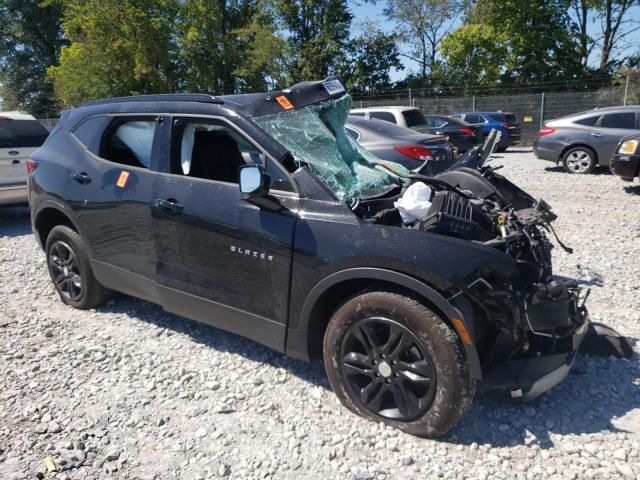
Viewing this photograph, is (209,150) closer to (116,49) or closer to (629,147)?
(629,147)

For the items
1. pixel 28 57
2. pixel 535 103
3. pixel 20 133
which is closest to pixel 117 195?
pixel 20 133

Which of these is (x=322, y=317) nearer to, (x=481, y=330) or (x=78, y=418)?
(x=481, y=330)

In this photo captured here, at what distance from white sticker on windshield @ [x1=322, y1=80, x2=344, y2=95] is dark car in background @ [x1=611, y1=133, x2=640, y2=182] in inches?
269

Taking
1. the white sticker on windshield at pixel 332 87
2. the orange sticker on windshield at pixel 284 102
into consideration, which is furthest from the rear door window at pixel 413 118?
the orange sticker on windshield at pixel 284 102

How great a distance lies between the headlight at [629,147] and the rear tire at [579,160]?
3.12m

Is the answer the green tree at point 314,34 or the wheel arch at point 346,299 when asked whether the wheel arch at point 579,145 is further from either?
the green tree at point 314,34

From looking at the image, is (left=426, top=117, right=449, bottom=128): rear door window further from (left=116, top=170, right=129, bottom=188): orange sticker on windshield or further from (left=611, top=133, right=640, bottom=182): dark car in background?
(left=116, top=170, right=129, bottom=188): orange sticker on windshield

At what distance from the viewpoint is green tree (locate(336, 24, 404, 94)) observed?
34969mm

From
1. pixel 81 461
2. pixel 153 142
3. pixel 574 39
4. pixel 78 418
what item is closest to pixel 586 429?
pixel 81 461

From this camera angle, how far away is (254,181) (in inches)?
117

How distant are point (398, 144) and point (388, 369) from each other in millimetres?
5582

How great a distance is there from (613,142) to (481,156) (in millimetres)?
9086

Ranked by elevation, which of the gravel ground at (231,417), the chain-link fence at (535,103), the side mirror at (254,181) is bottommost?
the gravel ground at (231,417)

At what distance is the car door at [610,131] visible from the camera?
459 inches
